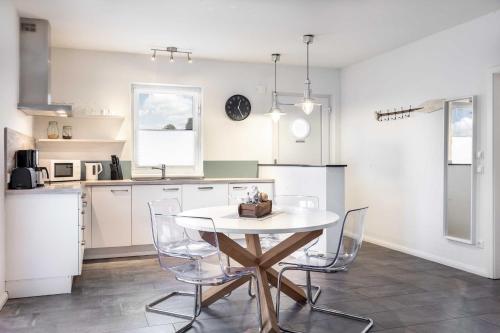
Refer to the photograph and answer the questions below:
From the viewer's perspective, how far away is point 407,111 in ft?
17.0

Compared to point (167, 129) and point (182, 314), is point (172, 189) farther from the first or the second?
point (182, 314)

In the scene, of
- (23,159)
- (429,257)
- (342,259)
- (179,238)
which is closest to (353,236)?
(342,259)

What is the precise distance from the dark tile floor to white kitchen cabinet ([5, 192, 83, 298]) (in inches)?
5.8

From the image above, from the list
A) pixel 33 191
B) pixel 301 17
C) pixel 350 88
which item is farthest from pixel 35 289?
pixel 350 88

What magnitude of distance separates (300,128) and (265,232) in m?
4.11

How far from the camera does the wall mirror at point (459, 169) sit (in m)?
4.41

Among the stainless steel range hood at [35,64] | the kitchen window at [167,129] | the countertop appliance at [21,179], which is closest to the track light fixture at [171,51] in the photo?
the kitchen window at [167,129]

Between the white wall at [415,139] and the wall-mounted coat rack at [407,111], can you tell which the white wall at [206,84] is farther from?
the wall-mounted coat rack at [407,111]

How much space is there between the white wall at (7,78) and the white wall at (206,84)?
1.28m

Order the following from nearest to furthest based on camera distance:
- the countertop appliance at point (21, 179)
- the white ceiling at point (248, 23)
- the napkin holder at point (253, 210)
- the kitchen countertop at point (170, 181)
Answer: the napkin holder at point (253, 210), the countertop appliance at point (21, 179), the white ceiling at point (248, 23), the kitchen countertop at point (170, 181)

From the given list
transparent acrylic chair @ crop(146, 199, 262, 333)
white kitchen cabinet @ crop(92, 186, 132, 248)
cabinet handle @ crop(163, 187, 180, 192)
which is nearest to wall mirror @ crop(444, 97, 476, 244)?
transparent acrylic chair @ crop(146, 199, 262, 333)

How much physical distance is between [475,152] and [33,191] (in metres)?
4.27

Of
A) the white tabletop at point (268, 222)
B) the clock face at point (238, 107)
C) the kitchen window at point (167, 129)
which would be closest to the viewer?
the white tabletop at point (268, 222)

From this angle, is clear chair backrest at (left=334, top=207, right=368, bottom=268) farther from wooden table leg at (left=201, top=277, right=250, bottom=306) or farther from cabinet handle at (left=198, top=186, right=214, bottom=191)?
cabinet handle at (left=198, top=186, right=214, bottom=191)
